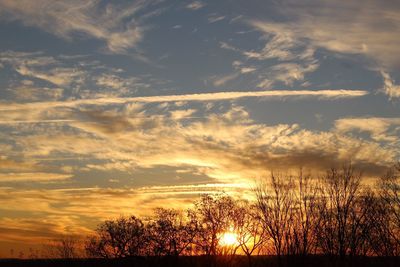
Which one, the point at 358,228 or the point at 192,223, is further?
the point at 192,223

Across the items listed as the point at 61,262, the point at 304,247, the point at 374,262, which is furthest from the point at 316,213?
the point at 61,262

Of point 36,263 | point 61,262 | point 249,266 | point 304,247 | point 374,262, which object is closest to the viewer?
point 304,247

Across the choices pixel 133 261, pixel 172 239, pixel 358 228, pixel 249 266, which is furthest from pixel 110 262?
pixel 358 228

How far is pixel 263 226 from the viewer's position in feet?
243

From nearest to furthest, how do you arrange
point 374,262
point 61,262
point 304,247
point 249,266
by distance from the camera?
point 304,247 → point 374,262 → point 249,266 → point 61,262

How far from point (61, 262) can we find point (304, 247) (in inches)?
A: 1913

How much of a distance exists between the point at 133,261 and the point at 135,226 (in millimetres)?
6474

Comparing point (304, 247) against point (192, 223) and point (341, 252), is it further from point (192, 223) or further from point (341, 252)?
point (192, 223)

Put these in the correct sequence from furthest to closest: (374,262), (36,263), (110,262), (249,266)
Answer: (36,263), (110,262), (249,266), (374,262)

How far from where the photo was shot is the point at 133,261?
3179 inches

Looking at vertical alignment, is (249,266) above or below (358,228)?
below

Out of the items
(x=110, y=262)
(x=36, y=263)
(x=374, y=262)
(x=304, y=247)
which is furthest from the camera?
(x=36, y=263)

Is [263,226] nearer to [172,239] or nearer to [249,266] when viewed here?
[249,266]

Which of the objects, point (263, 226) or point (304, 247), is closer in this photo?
point (304, 247)
